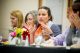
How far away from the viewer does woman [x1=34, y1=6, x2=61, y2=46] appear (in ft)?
6.51

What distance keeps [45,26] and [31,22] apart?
0.64 ft

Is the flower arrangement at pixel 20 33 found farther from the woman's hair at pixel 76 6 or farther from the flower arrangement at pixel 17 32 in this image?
the woman's hair at pixel 76 6

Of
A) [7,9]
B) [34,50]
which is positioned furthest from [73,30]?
[7,9]

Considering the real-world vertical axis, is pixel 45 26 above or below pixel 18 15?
below

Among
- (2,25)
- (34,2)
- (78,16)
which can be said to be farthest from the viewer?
(2,25)

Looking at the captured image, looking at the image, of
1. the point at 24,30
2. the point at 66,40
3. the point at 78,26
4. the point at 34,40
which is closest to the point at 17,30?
the point at 24,30

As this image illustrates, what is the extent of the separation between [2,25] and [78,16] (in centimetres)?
100

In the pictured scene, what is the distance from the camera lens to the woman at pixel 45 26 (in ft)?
6.51

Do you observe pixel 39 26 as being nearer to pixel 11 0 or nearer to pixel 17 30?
pixel 17 30

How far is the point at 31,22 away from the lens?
2092 mm

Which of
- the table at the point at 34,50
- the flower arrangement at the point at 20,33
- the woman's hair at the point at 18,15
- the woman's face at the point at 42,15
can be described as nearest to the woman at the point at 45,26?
the woman's face at the point at 42,15

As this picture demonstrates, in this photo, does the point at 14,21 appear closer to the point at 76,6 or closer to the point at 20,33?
the point at 20,33

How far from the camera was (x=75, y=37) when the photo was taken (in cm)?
189

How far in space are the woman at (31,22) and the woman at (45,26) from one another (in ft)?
0.17
